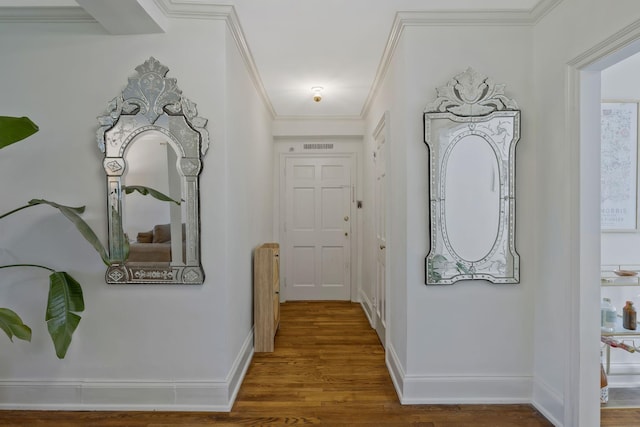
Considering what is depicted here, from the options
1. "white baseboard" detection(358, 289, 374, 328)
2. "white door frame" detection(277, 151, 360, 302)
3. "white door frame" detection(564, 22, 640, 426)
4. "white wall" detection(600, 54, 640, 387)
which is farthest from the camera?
"white door frame" detection(277, 151, 360, 302)

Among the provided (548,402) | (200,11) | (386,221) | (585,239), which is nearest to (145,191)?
(200,11)

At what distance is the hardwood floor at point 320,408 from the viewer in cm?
199

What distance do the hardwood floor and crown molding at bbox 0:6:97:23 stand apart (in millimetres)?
2462

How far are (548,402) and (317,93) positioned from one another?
3115 millimetres

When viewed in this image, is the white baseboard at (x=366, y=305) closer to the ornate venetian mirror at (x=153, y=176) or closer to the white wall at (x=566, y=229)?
the white wall at (x=566, y=229)

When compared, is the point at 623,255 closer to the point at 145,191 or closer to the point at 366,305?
the point at 366,305

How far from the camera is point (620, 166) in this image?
2.39 metres

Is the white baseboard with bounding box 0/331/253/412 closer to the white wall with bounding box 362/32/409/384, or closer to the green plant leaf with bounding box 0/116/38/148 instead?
the white wall with bounding box 362/32/409/384

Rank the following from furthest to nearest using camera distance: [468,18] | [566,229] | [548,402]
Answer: [468,18] → [548,402] → [566,229]

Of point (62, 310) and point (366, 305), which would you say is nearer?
point (62, 310)

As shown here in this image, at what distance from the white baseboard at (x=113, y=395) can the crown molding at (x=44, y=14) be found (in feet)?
7.48

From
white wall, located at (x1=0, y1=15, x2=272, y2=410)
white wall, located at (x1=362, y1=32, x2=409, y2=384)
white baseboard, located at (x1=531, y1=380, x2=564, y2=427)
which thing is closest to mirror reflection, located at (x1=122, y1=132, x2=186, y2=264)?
white wall, located at (x1=0, y1=15, x2=272, y2=410)

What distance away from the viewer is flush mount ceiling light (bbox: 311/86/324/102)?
132 inches

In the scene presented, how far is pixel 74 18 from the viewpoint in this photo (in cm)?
207
